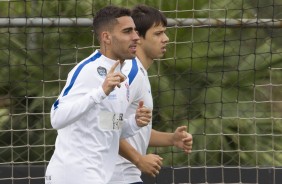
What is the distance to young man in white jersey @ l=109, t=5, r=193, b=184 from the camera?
21.0 feet

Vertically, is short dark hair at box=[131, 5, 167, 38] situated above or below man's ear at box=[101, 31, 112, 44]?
above

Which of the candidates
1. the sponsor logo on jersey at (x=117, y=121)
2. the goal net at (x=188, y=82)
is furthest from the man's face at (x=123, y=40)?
the goal net at (x=188, y=82)

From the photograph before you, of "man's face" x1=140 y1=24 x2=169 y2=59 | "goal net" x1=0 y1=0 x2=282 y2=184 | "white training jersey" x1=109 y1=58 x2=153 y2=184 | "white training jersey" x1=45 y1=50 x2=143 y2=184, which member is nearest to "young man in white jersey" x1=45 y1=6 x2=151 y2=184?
"white training jersey" x1=45 y1=50 x2=143 y2=184

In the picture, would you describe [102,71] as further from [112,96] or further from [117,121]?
[117,121]

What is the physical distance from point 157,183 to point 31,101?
1.15 meters

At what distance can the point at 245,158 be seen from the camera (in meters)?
8.81

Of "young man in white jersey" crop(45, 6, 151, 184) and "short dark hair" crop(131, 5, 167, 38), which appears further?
"short dark hair" crop(131, 5, 167, 38)

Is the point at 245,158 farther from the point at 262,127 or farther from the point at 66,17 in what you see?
the point at 66,17

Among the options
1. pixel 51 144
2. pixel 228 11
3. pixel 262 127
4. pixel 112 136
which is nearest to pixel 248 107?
pixel 262 127

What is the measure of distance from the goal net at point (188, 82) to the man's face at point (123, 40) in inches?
82.5

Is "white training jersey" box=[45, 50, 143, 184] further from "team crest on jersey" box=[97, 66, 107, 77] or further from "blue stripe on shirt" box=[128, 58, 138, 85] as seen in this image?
"blue stripe on shirt" box=[128, 58, 138, 85]

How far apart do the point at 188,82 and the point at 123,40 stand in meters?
2.65

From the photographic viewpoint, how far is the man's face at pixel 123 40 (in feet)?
20.0

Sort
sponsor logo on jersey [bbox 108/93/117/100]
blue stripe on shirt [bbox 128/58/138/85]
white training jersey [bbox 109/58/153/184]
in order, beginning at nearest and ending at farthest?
sponsor logo on jersey [bbox 108/93/117/100] < blue stripe on shirt [bbox 128/58/138/85] < white training jersey [bbox 109/58/153/184]
